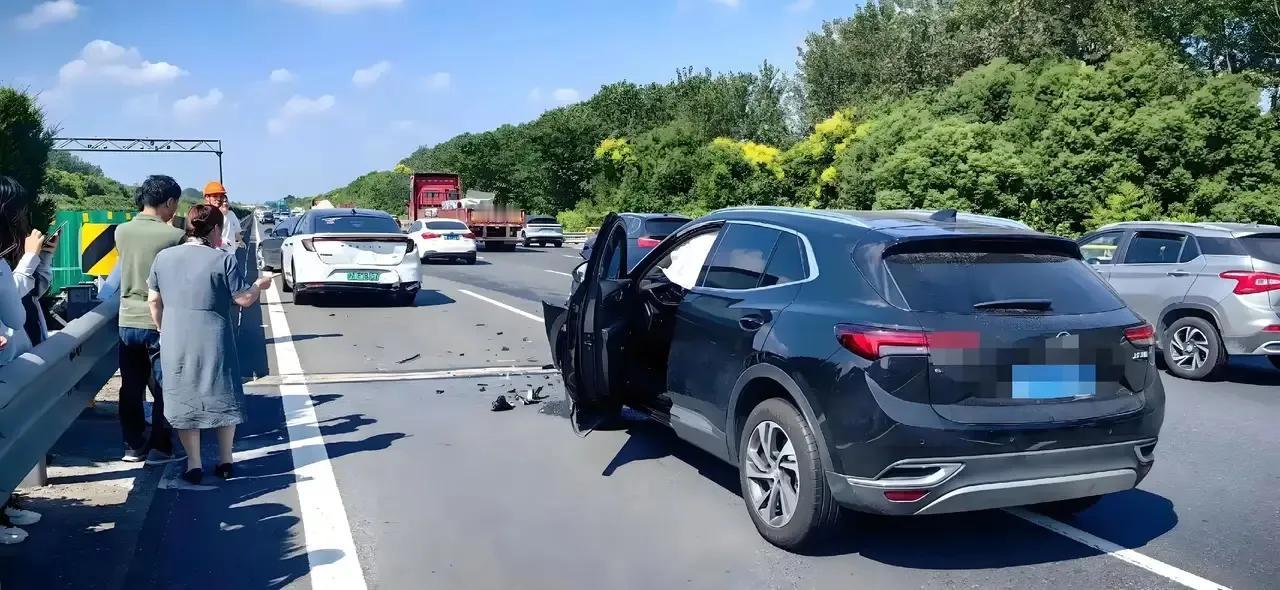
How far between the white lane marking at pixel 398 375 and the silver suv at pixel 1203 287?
651 cm

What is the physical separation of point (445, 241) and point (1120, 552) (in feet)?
86.3

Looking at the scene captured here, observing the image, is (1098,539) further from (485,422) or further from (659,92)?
(659,92)

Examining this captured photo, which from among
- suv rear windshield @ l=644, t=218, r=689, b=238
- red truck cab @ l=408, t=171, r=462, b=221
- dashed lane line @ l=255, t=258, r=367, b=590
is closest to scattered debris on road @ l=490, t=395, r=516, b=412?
dashed lane line @ l=255, t=258, r=367, b=590

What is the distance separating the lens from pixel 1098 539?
4953mm

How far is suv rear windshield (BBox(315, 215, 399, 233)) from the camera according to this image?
16.0 metres

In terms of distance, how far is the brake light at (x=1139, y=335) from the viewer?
15.0 feet

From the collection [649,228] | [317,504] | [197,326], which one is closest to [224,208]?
[197,326]

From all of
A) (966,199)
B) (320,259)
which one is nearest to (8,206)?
(320,259)

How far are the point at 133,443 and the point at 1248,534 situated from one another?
6650 mm

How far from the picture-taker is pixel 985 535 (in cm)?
501

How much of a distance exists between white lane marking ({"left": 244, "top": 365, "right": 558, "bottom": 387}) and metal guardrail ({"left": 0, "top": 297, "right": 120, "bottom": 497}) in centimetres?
304

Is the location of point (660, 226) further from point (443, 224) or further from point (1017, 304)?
point (443, 224)

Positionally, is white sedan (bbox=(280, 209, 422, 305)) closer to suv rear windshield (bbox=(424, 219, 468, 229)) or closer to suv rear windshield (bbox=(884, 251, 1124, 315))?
suv rear windshield (bbox=(884, 251, 1124, 315))

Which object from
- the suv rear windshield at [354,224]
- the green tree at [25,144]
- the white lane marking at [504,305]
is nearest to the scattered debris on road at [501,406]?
the green tree at [25,144]
